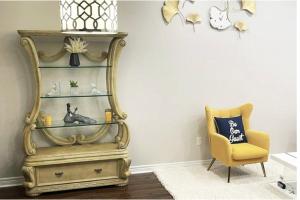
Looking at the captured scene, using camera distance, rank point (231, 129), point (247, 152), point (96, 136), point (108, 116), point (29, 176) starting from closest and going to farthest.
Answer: point (29, 176) < point (247, 152) < point (108, 116) < point (96, 136) < point (231, 129)

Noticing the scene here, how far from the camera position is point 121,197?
374cm

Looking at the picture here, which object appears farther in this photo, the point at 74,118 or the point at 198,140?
the point at 198,140

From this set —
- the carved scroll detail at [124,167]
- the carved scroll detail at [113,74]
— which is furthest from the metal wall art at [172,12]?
the carved scroll detail at [124,167]

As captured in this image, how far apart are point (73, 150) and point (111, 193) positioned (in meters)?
0.67

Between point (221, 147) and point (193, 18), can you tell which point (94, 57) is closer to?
point (193, 18)

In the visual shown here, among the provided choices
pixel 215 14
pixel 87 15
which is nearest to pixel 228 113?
pixel 215 14

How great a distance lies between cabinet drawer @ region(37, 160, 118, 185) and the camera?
3.77 meters

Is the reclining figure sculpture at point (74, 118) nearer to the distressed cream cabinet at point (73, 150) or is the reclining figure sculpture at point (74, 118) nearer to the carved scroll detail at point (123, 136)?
the distressed cream cabinet at point (73, 150)

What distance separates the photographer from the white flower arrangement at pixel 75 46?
3873mm

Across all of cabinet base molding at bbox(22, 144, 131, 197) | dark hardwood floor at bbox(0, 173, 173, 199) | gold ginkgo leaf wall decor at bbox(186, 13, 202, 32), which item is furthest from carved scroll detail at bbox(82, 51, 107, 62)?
dark hardwood floor at bbox(0, 173, 173, 199)

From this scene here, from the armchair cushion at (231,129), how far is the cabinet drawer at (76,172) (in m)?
1.46

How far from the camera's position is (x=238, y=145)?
4.29 meters

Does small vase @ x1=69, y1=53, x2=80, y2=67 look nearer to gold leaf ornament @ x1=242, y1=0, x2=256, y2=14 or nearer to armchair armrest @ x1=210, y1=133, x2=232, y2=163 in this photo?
armchair armrest @ x1=210, y1=133, x2=232, y2=163

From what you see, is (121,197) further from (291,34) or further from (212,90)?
(291,34)
